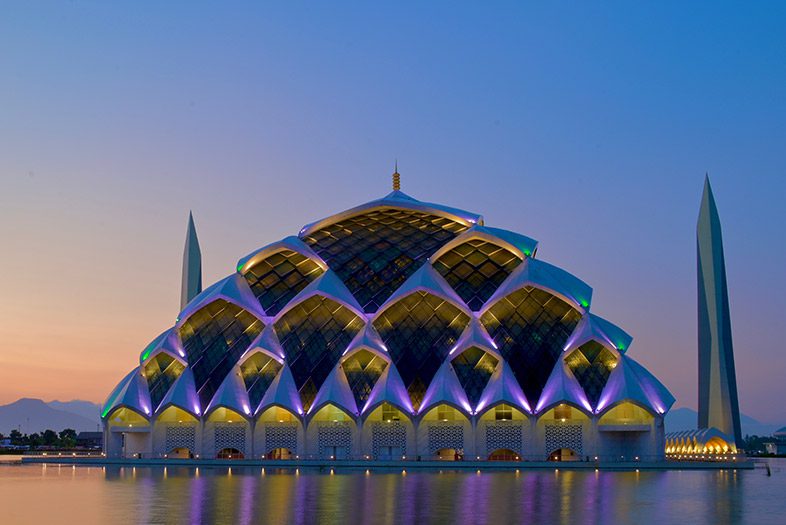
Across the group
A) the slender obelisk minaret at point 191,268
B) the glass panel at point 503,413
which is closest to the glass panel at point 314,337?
the glass panel at point 503,413

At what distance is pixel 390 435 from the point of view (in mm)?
60438

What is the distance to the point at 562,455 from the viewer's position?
5966cm

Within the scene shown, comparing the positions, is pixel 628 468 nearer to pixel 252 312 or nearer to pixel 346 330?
pixel 346 330

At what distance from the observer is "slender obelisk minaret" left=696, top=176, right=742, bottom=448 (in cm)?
8106

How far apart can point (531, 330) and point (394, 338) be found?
9750 millimetres

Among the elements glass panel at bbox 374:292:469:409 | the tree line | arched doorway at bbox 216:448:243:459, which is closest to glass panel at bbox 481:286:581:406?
glass panel at bbox 374:292:469:409

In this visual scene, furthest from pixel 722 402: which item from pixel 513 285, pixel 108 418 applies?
pixel 108 418

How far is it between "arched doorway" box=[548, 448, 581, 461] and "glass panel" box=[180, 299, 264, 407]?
2314 cm

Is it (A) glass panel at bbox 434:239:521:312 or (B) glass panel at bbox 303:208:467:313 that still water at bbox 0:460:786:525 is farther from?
(B) glass panel at bbox 303:208:467:313

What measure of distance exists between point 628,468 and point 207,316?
33.6m

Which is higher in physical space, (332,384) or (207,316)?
(207,316)

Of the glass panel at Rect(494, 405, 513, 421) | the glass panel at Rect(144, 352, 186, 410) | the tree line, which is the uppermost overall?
the glass panel at Rect(144, 352, 186, 410)

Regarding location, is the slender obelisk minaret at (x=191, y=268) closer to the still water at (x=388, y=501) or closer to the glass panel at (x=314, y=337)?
the glass panel at (x=314, y=337)

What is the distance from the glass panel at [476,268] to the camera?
65.9 m
